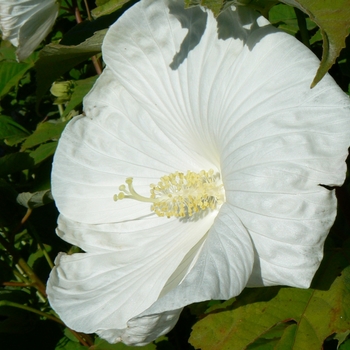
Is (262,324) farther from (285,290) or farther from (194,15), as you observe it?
(194,15)

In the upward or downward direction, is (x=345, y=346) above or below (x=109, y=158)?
below

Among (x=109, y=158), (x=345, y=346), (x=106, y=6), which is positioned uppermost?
(x=106, y=6)

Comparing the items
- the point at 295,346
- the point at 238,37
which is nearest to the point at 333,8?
the point at 238,37

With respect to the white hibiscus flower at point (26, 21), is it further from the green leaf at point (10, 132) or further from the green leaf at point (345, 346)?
the green leaf at point (345, 346)

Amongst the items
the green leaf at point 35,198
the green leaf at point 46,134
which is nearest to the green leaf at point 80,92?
the green leaf at point 46,134

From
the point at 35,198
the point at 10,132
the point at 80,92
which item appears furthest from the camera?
the point at 10,132

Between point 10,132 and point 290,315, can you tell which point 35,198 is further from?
point 290,315

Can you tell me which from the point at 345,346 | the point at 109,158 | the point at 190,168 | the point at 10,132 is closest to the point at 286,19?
the point at 190,168

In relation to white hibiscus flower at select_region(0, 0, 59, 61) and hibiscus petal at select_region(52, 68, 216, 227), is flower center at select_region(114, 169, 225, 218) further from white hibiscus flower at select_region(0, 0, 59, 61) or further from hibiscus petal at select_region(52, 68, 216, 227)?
white hibiscus flower at select_region(0, 0, 59, 61)
